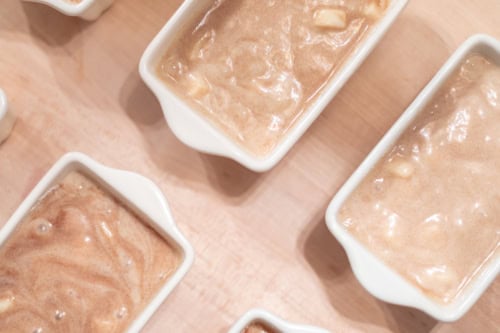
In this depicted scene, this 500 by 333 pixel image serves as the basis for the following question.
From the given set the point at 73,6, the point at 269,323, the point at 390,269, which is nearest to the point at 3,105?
the point at 73,6

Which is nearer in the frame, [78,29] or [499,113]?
[499,113]

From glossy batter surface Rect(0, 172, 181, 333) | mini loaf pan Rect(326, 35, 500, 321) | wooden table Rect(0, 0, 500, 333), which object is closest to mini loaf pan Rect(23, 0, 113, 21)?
wooden table Rect(0, 0, 500, 333)

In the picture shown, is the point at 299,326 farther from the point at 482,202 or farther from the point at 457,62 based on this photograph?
the point at 457,62

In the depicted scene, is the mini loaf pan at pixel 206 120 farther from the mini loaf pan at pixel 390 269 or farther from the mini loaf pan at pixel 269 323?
the mini loaf pan at pixel 269 323

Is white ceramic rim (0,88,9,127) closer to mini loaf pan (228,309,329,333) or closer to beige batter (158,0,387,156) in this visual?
beige batter (158,0,387,156)

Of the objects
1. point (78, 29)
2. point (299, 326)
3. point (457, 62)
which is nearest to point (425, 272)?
point (299, 326)

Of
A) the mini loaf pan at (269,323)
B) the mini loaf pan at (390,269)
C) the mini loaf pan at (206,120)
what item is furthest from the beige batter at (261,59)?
the mini loaf pan at (269,323)
